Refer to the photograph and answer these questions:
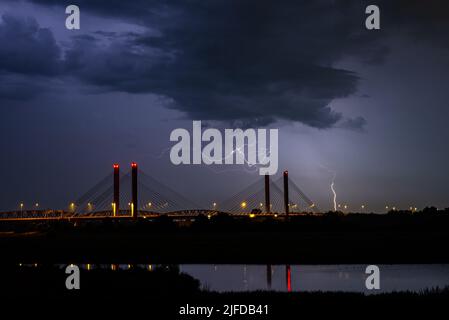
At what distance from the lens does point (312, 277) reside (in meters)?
29.5

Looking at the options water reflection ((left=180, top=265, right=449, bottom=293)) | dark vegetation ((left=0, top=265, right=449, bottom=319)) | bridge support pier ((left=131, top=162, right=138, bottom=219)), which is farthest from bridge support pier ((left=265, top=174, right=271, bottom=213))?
dark vegetation ((left=0, top=265, right=449, bottom=319))

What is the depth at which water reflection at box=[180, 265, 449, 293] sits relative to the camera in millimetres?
26250

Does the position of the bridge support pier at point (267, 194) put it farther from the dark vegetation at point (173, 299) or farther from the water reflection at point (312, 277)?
the dark vegetation at point (173, 299)

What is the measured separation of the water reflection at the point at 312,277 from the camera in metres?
26.2

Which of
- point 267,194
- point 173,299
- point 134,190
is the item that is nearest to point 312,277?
point 173,299

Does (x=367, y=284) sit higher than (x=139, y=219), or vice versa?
(x=139, y=219)

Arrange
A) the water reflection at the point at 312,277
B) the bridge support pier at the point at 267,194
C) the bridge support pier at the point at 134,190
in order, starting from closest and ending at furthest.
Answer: the water reflection at the point at 312,277 < the bridge support pier at the point at 134,190 < the bridge support pier at the point at 267,194

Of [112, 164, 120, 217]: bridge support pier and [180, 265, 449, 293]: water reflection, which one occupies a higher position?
[112, 164, 120, 217]: bridge support pier

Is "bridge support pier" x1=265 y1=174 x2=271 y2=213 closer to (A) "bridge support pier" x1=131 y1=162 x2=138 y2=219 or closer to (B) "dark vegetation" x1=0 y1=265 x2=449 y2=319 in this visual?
(A) "bridge support pier" x1=131 y1=162 x2=138 y2=219

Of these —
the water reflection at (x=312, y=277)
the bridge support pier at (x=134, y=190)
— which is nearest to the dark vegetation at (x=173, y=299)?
the water reflection at (x=312, y=277)
